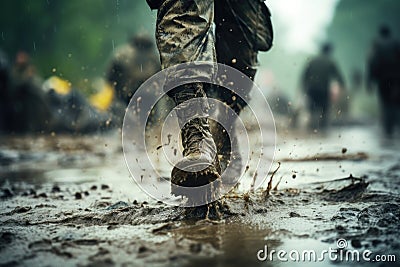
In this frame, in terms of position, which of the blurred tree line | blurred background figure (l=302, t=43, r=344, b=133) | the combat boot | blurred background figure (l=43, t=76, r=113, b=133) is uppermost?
the blurred tree line

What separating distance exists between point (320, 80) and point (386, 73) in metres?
3.32

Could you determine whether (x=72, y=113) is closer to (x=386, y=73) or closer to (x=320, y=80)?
(x=320, y=80)

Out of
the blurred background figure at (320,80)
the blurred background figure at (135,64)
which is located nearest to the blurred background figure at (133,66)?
the blurred background figure at (135,64)

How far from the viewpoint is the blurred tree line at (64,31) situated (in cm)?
2242

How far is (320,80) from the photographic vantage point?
13.9m

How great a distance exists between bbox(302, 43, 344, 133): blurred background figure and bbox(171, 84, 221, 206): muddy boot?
11.0 m

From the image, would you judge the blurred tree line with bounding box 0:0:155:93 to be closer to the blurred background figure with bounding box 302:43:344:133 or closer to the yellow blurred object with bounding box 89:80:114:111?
the yellow blurred object with bounding box 89:80:114:111

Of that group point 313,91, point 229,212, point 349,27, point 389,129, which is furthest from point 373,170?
point 349,27

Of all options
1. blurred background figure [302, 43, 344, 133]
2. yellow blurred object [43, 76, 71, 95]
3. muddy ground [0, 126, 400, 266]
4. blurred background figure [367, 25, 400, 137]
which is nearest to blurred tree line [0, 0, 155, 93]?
yellow blurred object [43, 76, 71, 95]

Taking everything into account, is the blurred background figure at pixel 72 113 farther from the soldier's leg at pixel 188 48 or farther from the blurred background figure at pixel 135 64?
the soldier's leg at pixel 188 48

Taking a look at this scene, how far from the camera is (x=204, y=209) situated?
8.18ft

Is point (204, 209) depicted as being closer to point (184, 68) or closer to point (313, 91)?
point (184, 68)

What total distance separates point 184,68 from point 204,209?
716 millimetres

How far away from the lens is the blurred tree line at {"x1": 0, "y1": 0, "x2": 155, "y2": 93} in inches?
883
